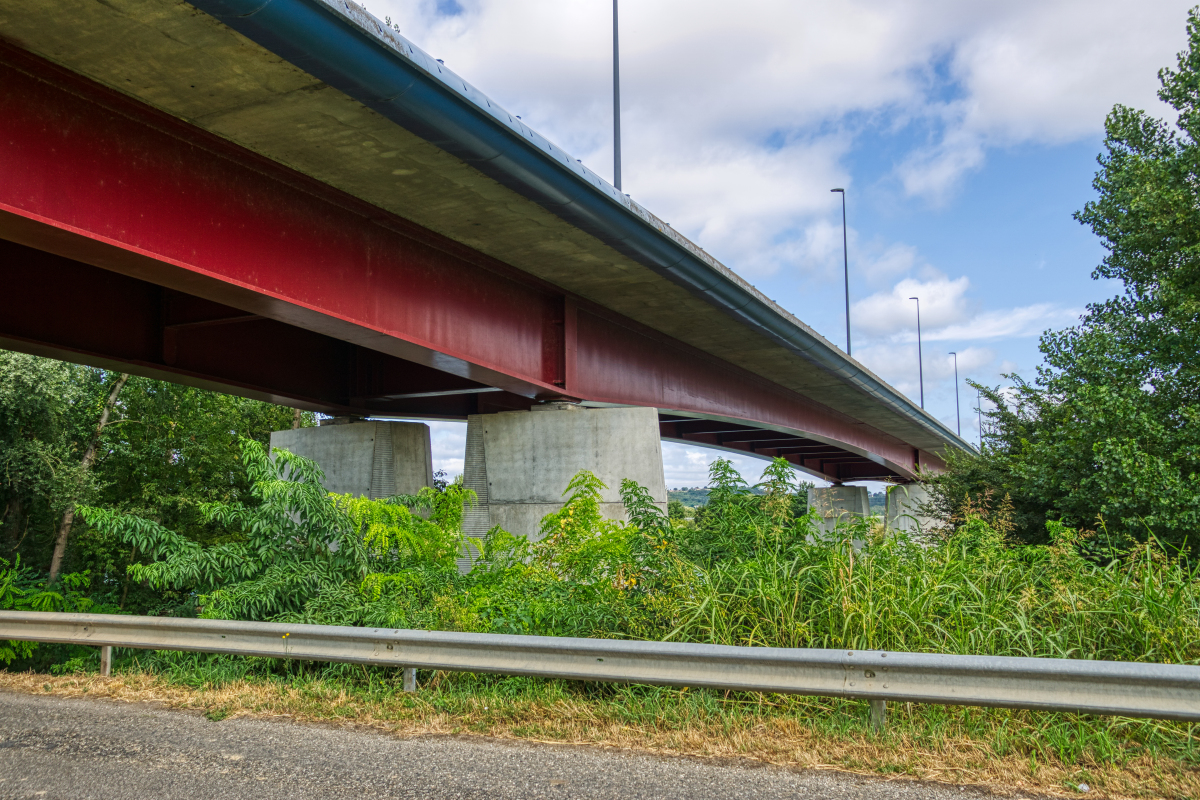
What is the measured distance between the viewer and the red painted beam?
6270 millimetres

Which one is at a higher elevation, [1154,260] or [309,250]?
[1154,260]

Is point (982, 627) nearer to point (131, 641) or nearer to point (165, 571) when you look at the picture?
point (131, 641)

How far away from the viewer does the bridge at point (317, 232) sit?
600 cm

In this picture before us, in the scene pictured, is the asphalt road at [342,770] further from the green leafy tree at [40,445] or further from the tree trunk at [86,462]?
the tree trunk at [86,462]

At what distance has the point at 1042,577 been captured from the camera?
18.6 ft

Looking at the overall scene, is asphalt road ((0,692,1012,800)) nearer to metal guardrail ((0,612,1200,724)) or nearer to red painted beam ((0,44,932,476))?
metal guardrail ((0,612,1200,724))

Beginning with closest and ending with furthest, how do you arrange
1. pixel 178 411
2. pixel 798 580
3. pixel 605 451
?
pixel 798 580 → pixel 605 451 → pixel 178 411

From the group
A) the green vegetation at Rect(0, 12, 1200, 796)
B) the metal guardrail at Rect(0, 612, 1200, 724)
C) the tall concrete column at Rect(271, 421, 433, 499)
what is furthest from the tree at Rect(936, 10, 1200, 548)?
the tall concrete column at Rect(271, 421, 433, 499)

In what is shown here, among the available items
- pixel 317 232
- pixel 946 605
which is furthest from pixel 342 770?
pixel 317 232

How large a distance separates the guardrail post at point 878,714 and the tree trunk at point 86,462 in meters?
19.5

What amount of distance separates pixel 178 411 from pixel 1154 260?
2311cm

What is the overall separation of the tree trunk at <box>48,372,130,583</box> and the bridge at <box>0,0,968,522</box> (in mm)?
9481

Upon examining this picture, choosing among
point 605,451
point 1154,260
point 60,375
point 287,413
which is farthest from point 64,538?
point 1154,260

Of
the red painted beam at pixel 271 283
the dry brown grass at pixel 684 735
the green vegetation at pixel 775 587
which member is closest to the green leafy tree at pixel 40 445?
the green vegetation at pixel 775 587
